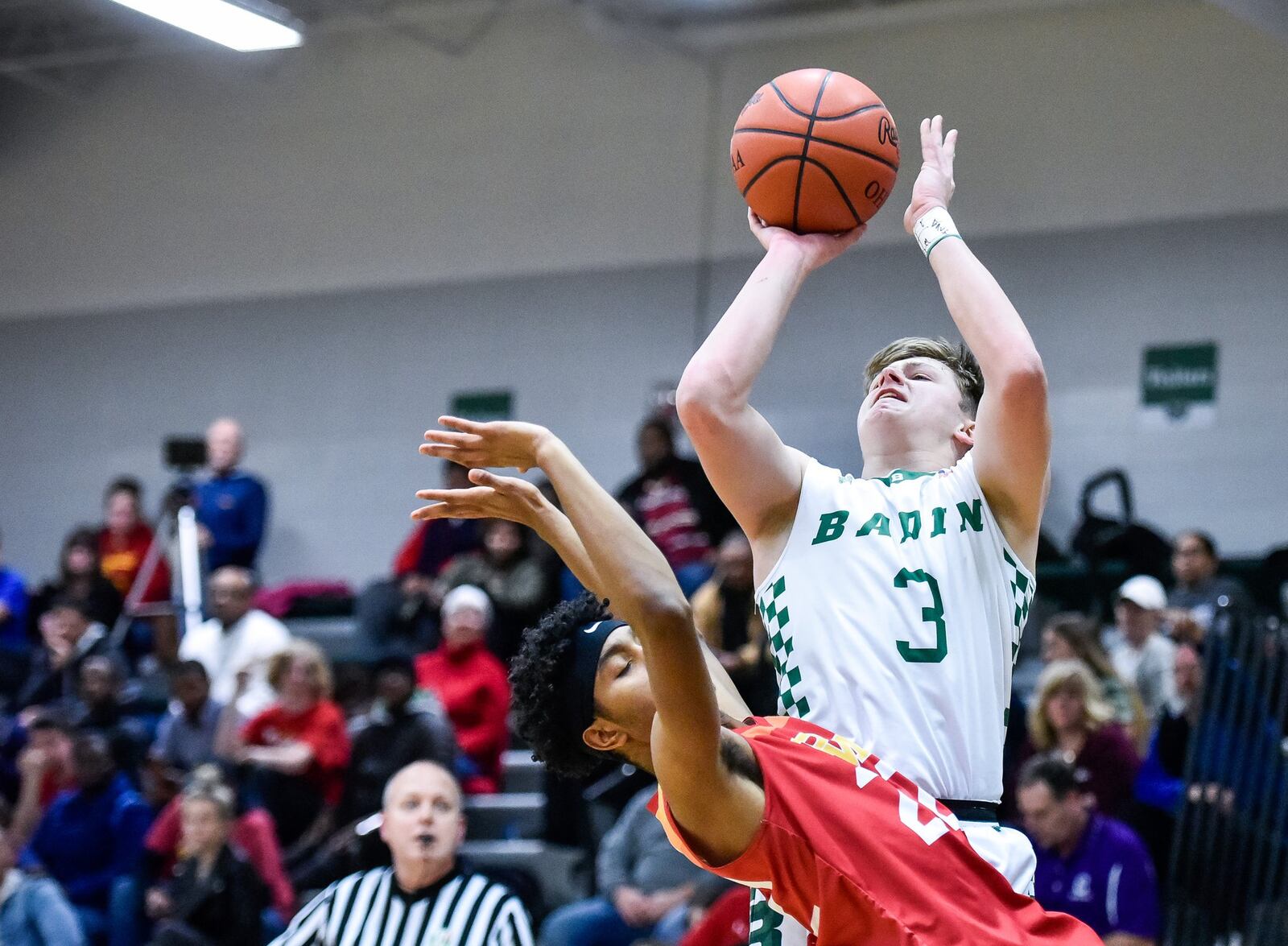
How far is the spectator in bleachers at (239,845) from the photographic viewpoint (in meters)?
8.27

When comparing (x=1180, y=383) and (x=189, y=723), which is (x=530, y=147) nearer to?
(x=1180, y=383)

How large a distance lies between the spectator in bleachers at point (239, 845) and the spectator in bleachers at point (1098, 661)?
3.79 meters

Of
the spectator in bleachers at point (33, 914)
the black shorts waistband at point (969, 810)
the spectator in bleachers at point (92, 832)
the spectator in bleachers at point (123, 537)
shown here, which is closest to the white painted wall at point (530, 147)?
the spectator in bleachers at point (123, 537)

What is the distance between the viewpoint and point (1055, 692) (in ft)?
25.0

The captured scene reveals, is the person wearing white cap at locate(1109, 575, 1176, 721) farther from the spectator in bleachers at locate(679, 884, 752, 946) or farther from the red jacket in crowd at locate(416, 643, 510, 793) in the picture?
the red jacket in crowd at locate(416, 643, 510, 793)

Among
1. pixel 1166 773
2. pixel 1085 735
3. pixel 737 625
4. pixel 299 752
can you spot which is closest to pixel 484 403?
pixel 299 752

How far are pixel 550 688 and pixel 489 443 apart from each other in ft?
1.41

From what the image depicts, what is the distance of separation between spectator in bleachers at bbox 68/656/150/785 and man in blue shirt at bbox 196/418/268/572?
188cm

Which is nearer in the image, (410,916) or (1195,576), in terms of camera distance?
(410,916)

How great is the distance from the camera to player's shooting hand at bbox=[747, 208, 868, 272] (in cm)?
336

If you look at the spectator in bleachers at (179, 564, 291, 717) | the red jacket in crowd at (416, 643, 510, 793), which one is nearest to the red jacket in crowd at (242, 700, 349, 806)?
the red jacket in crowd at (416, 643, 510, 793)

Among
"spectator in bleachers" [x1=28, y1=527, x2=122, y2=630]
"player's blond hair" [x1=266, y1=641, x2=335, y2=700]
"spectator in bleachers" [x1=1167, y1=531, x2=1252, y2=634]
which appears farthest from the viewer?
"spectator in bleachers" [x1=28, y1=527, x2=122, y2=630]

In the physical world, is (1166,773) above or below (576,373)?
below

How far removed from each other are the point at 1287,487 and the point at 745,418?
9.52 meters
